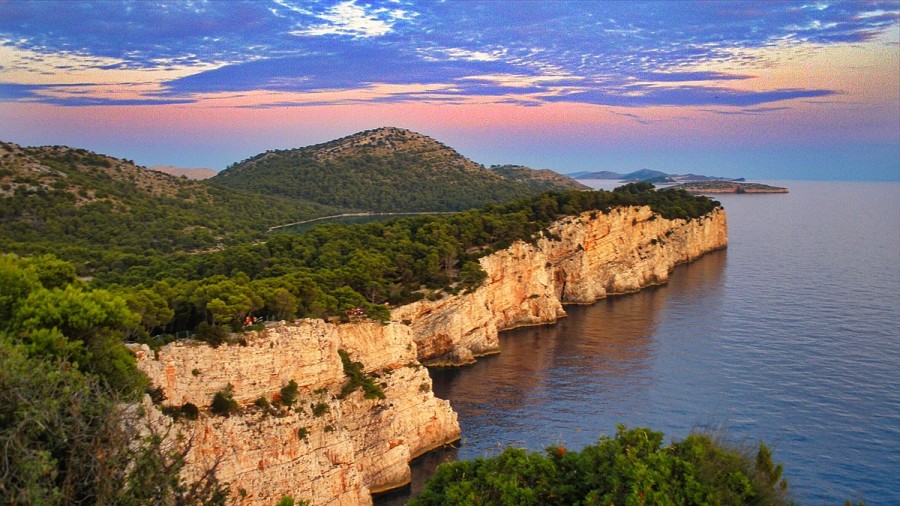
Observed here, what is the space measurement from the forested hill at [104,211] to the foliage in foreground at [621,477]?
3473cm

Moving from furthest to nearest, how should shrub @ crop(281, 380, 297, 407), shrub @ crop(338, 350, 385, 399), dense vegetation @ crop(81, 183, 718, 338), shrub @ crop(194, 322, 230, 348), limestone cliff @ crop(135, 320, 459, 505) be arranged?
shrub @ crop(338, 350, 385, 399) < dense vegetation @ crop(81, 183, 718, 338) < shrub @ crop(281, 380, 297, 407) < shrub @ crop(194, 322, 230, 348) < limestone cliff @ crop(135, 320, 459, 505)

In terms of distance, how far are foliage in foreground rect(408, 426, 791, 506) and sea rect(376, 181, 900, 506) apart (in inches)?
439

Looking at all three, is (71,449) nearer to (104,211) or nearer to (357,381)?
(357,381)

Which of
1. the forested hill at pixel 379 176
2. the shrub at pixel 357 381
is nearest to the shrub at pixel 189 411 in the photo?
the shrub at pixel 357 381

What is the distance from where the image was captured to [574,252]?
59.4 metres

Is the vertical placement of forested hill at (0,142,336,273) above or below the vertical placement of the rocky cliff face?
above

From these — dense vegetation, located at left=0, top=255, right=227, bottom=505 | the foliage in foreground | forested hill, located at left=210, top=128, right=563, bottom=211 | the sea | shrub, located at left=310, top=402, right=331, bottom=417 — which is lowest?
the sea

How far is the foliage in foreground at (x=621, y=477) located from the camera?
12883 millimetres

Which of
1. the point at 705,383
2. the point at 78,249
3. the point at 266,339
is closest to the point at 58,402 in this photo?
the point at 266,339

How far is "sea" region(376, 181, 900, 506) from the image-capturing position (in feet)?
92.5

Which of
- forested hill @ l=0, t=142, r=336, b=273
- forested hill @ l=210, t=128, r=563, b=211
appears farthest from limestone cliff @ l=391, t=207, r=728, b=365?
forested hill @ l=210, t=128, r=563, b=211

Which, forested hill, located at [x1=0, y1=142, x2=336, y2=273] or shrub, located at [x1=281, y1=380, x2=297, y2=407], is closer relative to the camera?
shrub, located at [x1=281, y1=380, x2=297, y2=407]

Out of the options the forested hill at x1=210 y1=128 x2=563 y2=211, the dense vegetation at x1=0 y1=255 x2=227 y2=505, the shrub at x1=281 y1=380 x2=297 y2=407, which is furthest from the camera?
the forested hill at x1=210 y1=128 x2=563 y2=211

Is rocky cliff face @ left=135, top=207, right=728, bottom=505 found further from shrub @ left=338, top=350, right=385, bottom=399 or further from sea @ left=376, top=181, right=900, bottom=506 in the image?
sea @ left=376, top=181, right=900, bottom=506
